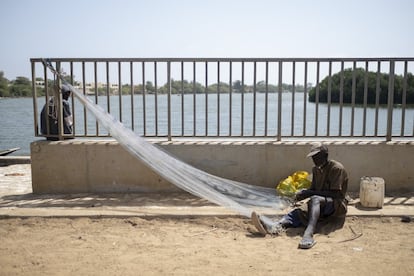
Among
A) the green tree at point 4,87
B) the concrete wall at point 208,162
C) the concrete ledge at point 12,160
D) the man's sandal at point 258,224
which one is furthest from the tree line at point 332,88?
the green tree at point 4,87

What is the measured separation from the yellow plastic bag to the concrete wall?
14.5 inches

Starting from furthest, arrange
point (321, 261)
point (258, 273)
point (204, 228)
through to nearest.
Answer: point (204, 228) → point (321, 261) → point (258, 273)

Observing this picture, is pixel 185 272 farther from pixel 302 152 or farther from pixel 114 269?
pixel 302 152

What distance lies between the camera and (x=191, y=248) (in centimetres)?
424

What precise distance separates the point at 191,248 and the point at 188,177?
4.04 feet

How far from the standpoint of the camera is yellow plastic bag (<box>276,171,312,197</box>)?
5.87 meters

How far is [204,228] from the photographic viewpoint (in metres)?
4.86

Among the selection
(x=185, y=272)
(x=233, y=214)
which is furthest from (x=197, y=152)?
(x=185, y=272)

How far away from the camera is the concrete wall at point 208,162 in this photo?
633cm

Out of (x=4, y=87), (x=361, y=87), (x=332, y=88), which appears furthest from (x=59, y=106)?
(x=4, y=87)

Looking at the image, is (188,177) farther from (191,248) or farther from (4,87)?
(4,87)

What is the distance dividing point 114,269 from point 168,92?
330 cm

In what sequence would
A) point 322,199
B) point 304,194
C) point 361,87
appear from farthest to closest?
point 361,87, point 304,194, point 322,199

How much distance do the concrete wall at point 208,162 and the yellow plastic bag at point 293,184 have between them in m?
0.37
